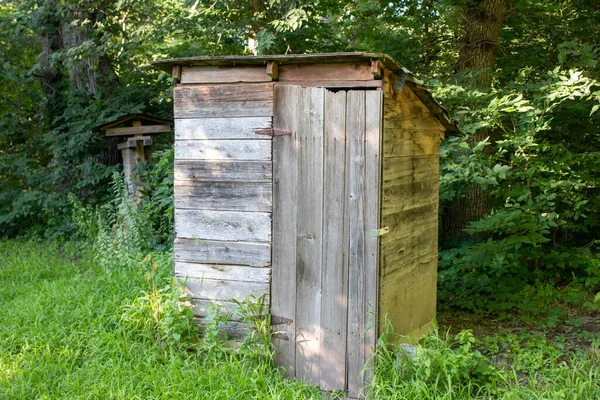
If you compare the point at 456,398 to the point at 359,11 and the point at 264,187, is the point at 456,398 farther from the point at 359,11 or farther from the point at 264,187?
the point at 359,11

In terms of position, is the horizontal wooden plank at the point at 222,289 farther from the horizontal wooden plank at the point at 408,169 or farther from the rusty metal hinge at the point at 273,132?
the horizontal wooden plank at the point at 408,169

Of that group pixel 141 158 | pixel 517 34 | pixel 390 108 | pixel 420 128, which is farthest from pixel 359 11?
pixel 390 108

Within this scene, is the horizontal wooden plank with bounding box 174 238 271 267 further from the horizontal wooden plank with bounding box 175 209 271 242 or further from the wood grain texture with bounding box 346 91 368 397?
the wood grain texture with bounding box 346 91 368 397

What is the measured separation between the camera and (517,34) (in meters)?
9.20

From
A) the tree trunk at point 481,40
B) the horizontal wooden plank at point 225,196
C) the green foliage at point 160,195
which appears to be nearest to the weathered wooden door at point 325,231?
the horizontal wooden plank at point 225,196

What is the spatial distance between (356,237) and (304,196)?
20.6 inches

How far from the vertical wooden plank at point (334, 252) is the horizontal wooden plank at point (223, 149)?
53cm

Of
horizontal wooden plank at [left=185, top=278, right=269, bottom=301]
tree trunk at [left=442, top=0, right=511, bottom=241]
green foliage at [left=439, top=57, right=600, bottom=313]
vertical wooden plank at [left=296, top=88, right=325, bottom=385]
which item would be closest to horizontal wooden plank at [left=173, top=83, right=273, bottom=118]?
→ vertical wooden plank at [left=296, top=88, right=325, bottom=385]

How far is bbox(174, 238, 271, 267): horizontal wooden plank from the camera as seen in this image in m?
4.75

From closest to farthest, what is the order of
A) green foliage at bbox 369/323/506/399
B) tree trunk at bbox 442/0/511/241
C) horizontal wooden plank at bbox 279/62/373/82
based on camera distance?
green foliage at bbox 369/323/506/399
horizontal wooden plank at bbox 279/62/373/82
tree trunk at bbox 442/0/511/241

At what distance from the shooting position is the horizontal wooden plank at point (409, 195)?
4.59 meters

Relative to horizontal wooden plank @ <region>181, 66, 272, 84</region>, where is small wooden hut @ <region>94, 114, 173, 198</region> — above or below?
below

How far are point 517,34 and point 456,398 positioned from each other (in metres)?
6.81

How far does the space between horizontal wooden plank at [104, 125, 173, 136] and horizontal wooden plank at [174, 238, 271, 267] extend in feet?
17.0
